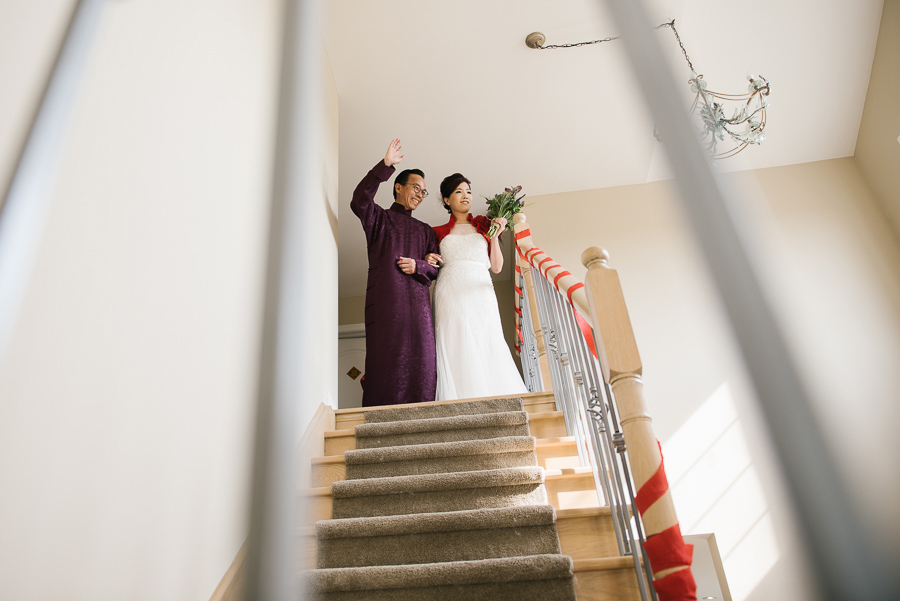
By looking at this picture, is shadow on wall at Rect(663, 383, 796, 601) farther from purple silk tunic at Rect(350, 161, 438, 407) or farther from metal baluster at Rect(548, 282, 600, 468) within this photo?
purple silk tunic at Rect(350, 161, 438, 407)

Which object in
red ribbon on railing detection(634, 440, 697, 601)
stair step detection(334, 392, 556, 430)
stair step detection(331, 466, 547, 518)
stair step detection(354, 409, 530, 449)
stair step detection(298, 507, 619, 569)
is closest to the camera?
red ribbon on railing detection(634, 440, 697, 601)

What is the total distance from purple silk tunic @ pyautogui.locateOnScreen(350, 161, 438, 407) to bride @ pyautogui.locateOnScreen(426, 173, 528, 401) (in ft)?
0.30

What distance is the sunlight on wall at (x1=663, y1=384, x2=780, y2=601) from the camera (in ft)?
11.4

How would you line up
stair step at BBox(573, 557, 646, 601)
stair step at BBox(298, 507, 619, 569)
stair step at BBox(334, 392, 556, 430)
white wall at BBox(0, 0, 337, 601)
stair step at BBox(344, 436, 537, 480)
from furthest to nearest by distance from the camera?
stair step at BBox(334, 392, 556, 430), stair step at BBox(344, 436, 537, 480), stair step at BBox(298, 507, 619, 569), stair step at BBox(573, 557, 646, 601), white wall at BBox(0, 0, 337, 601)

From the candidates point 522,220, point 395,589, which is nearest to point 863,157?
point 522,220

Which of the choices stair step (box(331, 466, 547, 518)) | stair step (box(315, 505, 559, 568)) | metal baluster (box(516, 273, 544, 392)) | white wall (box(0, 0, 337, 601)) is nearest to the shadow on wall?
metal baluster (box(516, 273, 544, 392))

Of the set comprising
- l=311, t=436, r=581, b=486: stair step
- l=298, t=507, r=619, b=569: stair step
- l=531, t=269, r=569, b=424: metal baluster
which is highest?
l=531, t=269, r=569, b=424: metal baluster

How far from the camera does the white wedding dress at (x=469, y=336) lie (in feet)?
10.0

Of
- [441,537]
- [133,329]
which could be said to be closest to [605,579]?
[441,537]

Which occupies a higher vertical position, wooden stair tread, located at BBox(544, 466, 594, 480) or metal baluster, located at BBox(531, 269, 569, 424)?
metal baluster, located at BBox(531, 269, 569, 424)

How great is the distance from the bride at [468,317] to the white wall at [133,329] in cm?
137

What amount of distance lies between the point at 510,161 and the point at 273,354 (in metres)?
4.78

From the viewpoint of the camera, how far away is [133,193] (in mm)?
1404

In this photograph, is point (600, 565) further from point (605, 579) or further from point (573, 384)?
point (573, 384)
